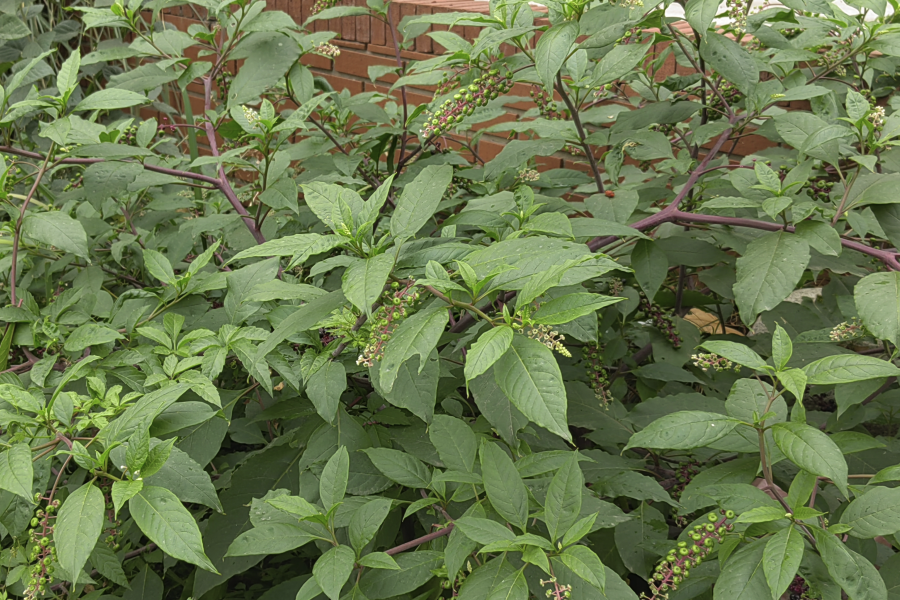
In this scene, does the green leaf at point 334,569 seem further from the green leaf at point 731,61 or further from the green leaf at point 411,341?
the green leaf at point 731,61

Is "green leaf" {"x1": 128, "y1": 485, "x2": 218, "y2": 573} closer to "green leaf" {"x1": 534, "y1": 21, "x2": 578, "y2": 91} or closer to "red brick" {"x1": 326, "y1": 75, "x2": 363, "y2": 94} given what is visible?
"green leaf" {"x1": 534, "y1": 21, "x2": 578, "y2": 91}

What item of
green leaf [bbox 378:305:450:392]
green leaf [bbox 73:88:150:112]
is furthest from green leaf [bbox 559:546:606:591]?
green leaf [bbox 73:88:150:112]

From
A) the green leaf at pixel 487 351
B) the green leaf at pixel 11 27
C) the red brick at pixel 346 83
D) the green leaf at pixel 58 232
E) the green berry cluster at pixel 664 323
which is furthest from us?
the red brick at pixel 346 83

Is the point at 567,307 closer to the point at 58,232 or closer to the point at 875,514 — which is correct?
the point at 875,514

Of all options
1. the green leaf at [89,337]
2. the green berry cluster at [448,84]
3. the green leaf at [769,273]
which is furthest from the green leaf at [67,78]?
the green leaf at [769,273]

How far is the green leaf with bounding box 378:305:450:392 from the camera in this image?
883 millimetres

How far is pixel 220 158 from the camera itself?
5.07ft

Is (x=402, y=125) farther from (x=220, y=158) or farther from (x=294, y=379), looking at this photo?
(x=294, y=379)

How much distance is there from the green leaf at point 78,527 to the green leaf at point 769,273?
107cm

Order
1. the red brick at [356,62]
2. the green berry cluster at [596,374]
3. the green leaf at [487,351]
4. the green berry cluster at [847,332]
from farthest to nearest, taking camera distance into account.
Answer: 1. the red brick at [356,62]
2. the green berry cluster at [596,374]
3. the green berry cluster at [847,332]
4. the green leaf at [487,351]

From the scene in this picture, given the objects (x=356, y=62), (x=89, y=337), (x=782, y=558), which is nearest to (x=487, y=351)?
(x=782, y=558)

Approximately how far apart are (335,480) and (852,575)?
0.74 m

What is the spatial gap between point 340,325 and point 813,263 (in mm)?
1107

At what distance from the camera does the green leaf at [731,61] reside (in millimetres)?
1396
